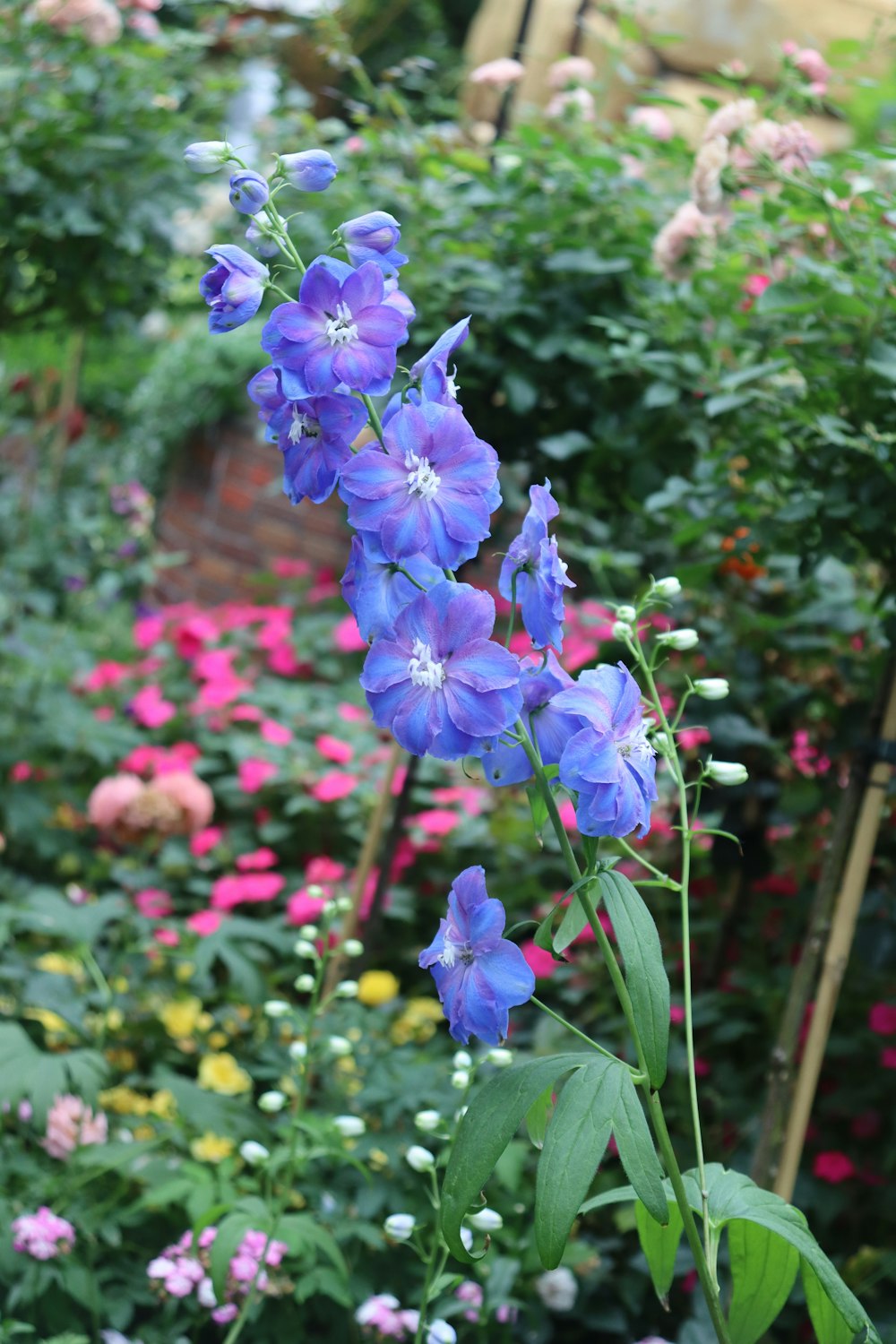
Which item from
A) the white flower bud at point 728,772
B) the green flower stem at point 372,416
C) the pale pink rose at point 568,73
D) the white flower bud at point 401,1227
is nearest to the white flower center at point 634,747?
the white flower bud at point 728,772

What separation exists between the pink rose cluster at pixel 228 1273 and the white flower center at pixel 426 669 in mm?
749

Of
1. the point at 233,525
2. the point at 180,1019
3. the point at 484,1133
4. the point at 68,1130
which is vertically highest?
the point at 484,1133

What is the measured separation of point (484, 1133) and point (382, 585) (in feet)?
1.08

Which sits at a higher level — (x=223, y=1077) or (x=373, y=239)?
(x=373, y=239)

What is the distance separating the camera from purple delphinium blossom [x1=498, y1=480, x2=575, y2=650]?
79 cm

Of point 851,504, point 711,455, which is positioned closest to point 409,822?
point 711,455

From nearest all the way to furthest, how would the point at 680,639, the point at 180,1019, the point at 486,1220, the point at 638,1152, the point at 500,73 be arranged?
1. the point at 638,1152
2. the point at 680,639
3. the point at 486,1220
4. the point at 500,73
5. the point at 180,1019

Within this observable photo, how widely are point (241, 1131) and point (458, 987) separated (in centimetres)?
82

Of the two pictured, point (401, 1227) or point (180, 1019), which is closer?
point (401, 1227)

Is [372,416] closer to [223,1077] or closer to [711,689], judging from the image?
[711,689]

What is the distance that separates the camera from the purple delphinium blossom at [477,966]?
30.4 inches

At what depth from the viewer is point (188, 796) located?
2.19m

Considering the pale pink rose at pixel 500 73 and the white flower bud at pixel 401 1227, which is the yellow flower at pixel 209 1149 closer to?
the white flower bud at pixel 401 1227

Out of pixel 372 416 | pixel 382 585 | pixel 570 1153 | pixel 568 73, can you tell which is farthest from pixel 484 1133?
pixel 568 73
